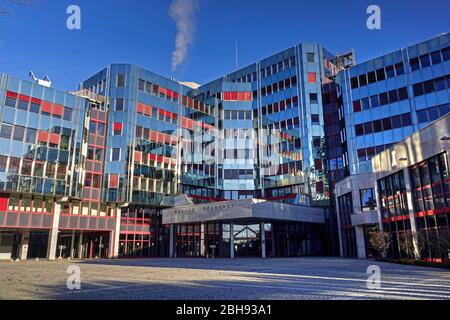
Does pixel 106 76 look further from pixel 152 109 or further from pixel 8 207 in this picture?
pixel 8 207

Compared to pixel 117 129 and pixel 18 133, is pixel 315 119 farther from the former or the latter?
pixel 18 133

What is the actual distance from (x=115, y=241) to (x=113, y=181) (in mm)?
8491

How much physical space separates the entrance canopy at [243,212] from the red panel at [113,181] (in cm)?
776

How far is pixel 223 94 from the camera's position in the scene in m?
66.6

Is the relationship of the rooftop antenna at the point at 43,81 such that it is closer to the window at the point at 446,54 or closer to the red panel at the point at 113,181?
the red panel at the point at 113,181

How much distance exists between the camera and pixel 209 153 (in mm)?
63312

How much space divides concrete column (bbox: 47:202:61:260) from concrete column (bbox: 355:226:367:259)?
36.4m

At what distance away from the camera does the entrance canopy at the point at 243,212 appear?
43750 mm

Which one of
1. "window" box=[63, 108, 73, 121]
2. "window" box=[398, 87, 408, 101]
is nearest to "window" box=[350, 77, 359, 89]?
"window" box=[398, 87, 408, 101]

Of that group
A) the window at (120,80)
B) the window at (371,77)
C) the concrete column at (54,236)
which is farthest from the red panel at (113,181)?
the window at (371,77)

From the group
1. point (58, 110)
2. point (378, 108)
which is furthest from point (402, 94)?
point (58, 110)

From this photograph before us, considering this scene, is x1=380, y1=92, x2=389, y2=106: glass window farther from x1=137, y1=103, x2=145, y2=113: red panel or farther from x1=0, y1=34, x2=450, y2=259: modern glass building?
x1=137, y1=103, x2=145, y2=113: red panel
